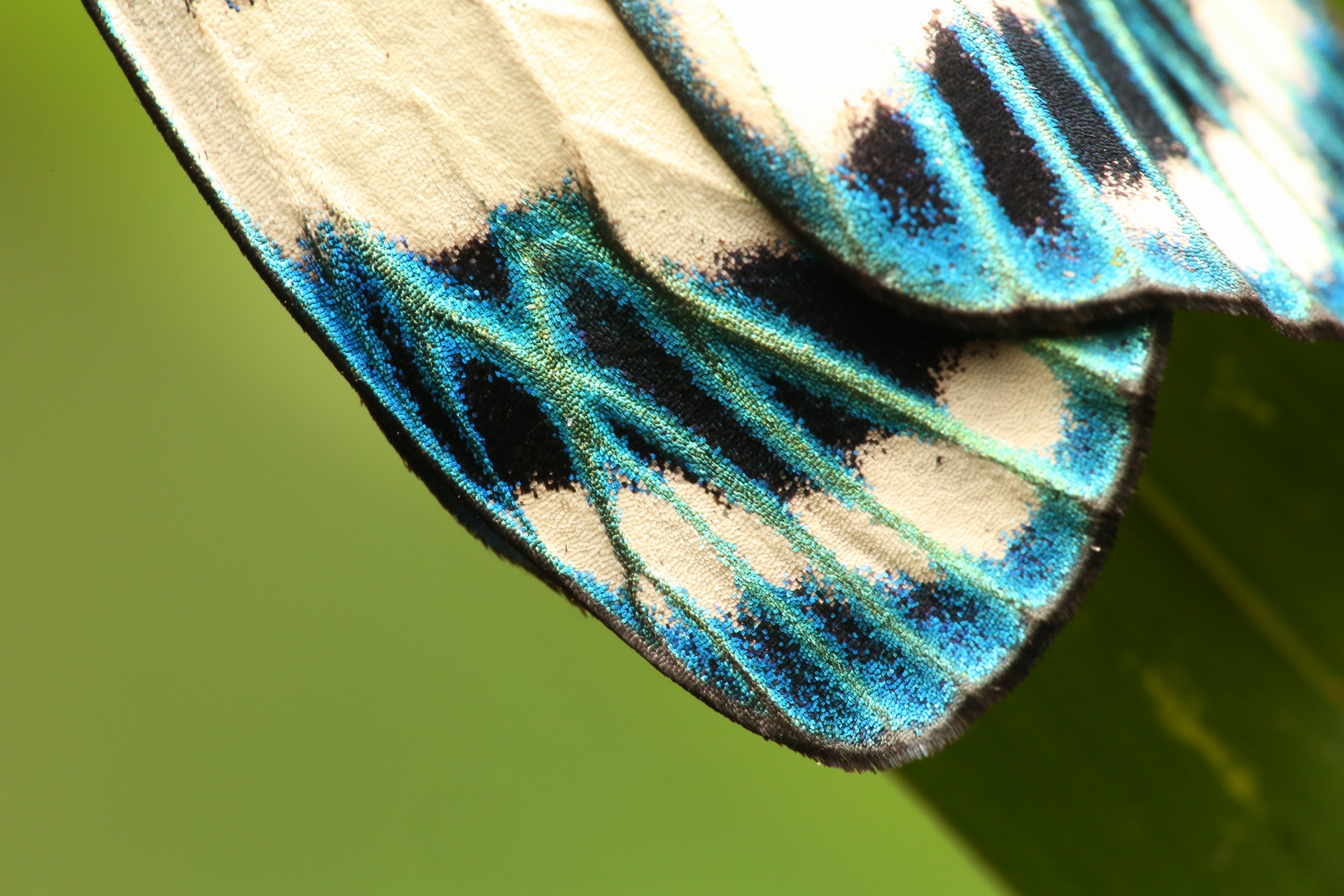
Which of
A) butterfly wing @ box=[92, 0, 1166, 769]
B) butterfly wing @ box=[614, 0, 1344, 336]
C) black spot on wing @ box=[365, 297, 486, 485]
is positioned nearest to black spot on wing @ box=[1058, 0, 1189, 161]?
butterfly wing @ box=[614, 0, 1344, 336]

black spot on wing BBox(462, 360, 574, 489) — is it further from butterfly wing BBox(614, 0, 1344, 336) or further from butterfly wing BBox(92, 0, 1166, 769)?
butterfly wing BBox(614, 0, 1344, 336)

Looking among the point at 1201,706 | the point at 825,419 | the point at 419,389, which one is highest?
the point at 419,389

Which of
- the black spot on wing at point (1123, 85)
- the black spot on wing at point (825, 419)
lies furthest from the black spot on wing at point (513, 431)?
the black spot on wing at point (1123, 85)

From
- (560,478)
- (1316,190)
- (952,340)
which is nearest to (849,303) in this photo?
(952,340)

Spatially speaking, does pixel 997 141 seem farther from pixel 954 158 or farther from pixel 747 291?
pixel 747 291

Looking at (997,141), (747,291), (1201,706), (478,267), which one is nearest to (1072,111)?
(997,141)

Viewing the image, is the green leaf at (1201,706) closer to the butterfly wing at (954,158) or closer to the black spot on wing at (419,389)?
the butterfly wing at (954,158)
